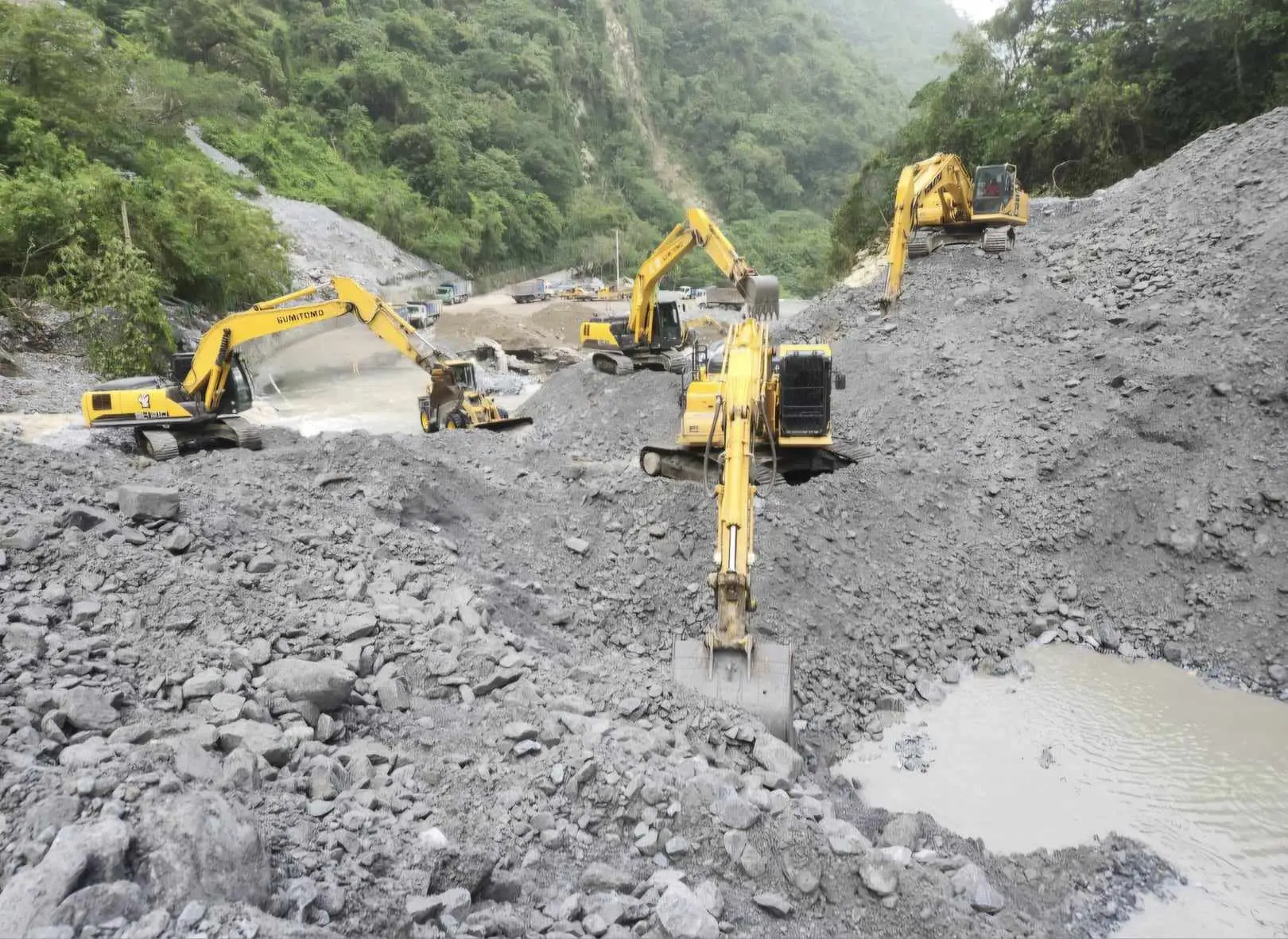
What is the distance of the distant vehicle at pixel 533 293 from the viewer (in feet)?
124

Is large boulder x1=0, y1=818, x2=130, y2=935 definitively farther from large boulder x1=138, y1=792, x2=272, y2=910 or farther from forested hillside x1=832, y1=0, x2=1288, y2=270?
forested hillside x1=832, y1=0, x2=1288, y2=270

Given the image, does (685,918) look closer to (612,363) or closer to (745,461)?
(745,461)

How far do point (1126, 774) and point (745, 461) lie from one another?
3391 mm

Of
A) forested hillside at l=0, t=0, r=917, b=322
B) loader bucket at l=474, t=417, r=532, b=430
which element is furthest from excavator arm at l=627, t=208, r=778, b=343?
forested hillside at l=0, t=0, r=917, b=322

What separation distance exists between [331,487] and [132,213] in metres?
14.0

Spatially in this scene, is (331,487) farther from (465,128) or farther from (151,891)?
(465,128)

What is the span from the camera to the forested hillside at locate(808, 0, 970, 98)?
355 feet

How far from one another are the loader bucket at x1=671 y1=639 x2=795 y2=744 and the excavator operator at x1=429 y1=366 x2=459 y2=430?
839 centimetres

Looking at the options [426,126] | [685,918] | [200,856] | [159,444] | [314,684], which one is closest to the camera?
[200,856]

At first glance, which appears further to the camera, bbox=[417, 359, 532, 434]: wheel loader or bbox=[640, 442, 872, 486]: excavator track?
bbox=[417, 359, 532, 434]: wheel loader

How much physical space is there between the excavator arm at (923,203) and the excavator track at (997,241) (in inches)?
28.0

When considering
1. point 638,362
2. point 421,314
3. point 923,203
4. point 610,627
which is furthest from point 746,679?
point 421,314

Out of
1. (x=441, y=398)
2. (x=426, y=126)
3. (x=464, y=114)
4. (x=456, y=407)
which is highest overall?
(x=464, y=114)

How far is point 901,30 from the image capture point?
125 meters
